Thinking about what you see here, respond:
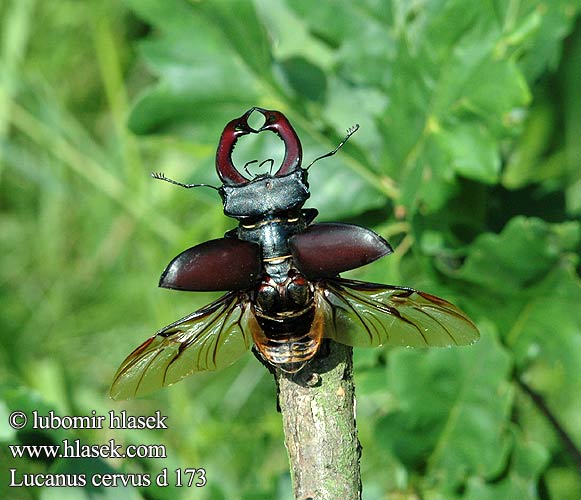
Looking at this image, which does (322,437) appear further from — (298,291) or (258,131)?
(258,131)

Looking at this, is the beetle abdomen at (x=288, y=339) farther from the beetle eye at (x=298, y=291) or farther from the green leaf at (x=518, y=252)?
the green leaf at (x=518, y=252)

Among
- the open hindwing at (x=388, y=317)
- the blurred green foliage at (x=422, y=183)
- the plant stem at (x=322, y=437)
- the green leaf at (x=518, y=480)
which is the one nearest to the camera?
the plant stem at (x=322, y=437)

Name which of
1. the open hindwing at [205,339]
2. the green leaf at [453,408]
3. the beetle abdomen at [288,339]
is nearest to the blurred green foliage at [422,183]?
the green leaf at [453,408]

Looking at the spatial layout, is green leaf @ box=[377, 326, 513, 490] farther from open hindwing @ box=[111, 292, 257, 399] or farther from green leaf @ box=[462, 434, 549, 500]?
open hindwing @ box=[111, 292, 257, 399]

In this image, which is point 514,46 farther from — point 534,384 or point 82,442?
point 534,384

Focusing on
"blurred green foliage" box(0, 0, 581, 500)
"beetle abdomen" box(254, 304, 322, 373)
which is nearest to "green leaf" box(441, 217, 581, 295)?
"blurred green foliage" box(0, 0, 581, 500)

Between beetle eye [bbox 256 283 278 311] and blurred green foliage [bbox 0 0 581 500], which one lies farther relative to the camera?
blurred green foliage [bbox 0 0 581 500]
